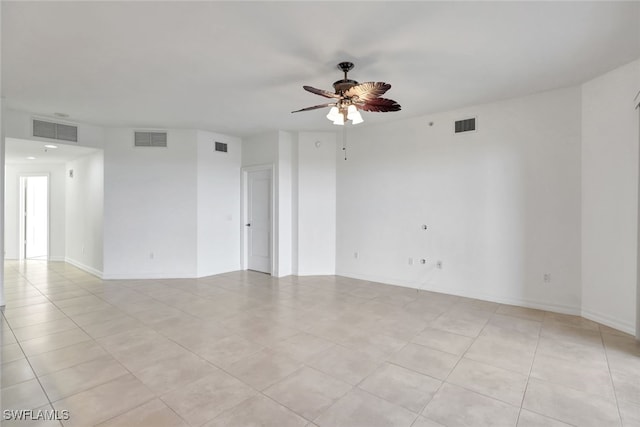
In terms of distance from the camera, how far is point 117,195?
226 inches

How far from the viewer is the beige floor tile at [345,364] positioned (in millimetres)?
2521

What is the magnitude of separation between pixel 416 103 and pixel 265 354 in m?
3.70

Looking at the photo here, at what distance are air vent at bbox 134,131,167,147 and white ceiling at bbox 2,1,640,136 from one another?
4.54ft

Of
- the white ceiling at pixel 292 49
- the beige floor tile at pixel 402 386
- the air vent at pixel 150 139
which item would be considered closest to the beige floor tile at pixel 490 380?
the beige floor tile at pixel 402 386

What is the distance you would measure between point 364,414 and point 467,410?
69 centimetres

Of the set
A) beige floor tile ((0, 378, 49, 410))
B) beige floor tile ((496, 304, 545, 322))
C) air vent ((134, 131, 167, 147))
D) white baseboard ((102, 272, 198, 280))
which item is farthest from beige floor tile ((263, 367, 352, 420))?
air vent ((134, 131, 167, 147))

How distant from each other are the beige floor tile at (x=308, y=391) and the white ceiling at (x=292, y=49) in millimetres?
2767

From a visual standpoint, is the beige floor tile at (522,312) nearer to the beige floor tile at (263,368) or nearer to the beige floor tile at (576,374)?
the beige floor tile at (576,374)

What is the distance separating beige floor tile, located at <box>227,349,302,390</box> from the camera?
2443 millimetres

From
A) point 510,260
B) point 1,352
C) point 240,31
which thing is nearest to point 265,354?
point 1,352

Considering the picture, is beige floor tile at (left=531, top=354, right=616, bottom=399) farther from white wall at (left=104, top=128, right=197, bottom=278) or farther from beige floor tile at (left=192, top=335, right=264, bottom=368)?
white wall at (left=104, top=128, right=197, bottom=278)

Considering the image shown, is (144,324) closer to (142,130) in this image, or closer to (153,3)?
(153,3)

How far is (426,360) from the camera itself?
109 inches

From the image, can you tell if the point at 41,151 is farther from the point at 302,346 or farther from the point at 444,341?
the point at 444,341
